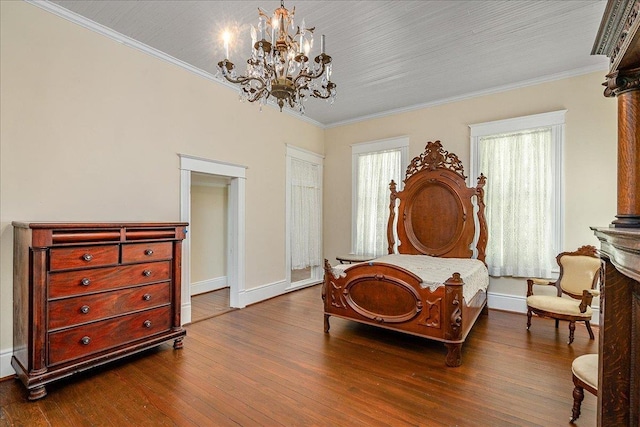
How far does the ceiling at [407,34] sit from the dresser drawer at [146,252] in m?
2.21

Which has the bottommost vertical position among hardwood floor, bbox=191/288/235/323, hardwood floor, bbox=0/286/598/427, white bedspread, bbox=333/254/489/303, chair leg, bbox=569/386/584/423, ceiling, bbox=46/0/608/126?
hardwood floor, bbox=191/288/235/323

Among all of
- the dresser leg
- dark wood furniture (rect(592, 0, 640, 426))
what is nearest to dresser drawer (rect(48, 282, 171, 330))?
the dresser leg

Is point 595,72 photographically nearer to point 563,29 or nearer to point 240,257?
point 563,29

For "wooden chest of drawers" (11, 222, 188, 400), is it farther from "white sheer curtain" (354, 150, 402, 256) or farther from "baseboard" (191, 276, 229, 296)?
"white sheer curtain" (354, 150, 402, 256)

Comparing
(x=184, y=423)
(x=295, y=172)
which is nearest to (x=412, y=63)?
(x=295, y=172)

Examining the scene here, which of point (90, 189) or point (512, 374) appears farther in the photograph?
point (90, 189)

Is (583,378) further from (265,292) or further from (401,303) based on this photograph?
(265,292)

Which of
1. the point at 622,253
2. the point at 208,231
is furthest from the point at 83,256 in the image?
the point at 622,253

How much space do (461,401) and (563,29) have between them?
3692 millimetres

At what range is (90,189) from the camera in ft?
9.86

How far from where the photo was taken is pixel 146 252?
290 centimetres

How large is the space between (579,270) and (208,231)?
5.56 meters

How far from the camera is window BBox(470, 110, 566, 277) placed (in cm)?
405

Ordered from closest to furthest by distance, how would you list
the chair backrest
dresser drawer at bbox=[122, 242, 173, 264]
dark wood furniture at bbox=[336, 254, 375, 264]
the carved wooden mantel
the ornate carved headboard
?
the carved wooden mantel → dresser drawer at bbox=[122, 242, 173, 264] → the chair backrest → the ornate carved headboard → dark wood furniture at bbox=[336, 254, 375, 264]
